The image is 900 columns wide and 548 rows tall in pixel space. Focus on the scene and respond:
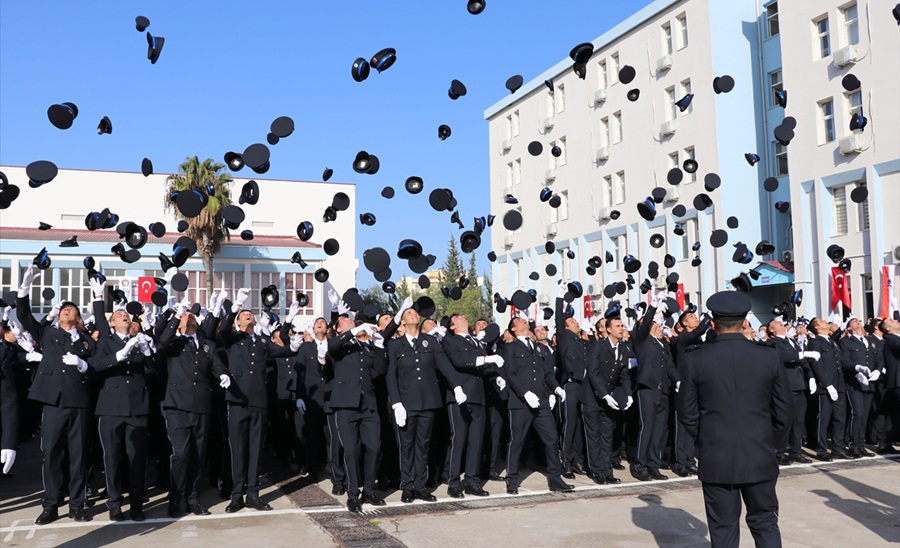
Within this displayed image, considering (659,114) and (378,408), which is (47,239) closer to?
(659,114)

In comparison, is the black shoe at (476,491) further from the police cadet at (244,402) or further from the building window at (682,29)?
the building window at (682,29)

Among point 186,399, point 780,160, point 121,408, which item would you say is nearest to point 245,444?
point 186,399

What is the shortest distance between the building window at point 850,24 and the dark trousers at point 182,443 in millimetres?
23976

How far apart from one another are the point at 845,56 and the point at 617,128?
1308cm

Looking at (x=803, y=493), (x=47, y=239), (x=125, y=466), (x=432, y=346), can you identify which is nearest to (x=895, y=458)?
(x=803, y=493)

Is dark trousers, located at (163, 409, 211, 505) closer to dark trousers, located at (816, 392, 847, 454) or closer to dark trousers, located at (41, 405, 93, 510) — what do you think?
dark trousers, located at (41, 405, 93, 510)

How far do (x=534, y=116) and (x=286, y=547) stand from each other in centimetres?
3939

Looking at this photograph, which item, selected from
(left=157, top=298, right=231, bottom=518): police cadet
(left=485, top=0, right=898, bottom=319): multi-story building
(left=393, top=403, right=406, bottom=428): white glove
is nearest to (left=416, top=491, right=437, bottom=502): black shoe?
(left=393, top=403, right=406, bottom=428): white glove

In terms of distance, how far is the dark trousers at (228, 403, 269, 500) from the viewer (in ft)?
29.5

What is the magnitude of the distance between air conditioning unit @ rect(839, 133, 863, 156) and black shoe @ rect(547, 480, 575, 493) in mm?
19962

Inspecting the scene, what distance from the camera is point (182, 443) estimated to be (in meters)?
8.62

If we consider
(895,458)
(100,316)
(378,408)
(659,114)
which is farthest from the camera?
(659,114)

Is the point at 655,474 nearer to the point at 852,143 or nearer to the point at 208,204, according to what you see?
the point at 852,143

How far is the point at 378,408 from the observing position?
1027 cm
